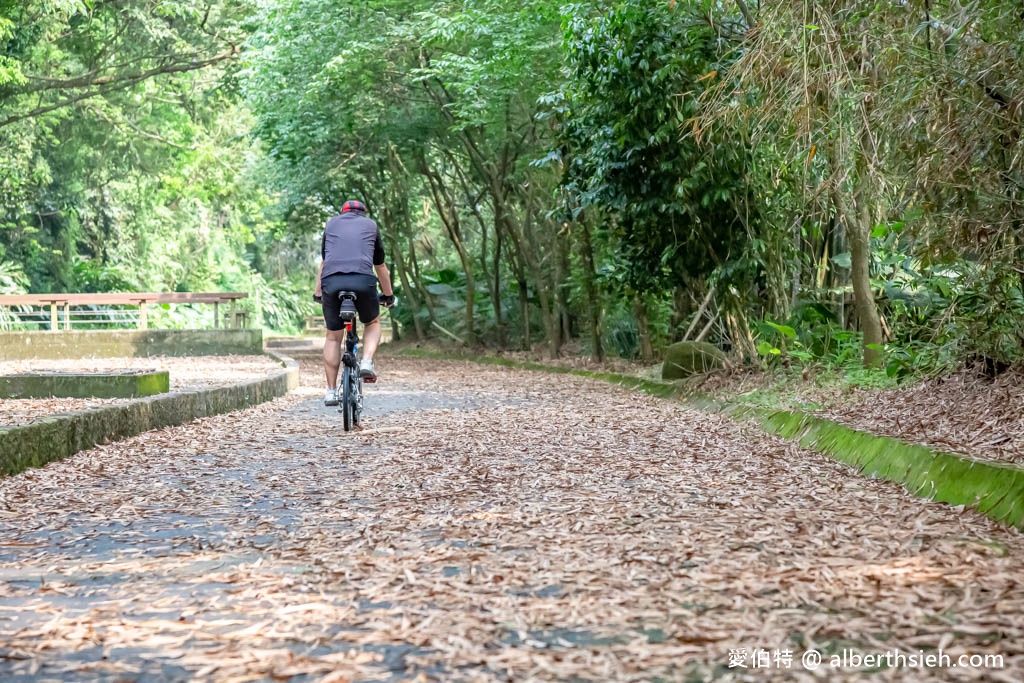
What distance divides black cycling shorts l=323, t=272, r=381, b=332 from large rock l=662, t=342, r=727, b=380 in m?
4.57

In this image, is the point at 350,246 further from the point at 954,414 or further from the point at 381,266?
the point at 954,414

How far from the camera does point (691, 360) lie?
486 inches

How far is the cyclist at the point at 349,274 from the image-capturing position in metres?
8.59

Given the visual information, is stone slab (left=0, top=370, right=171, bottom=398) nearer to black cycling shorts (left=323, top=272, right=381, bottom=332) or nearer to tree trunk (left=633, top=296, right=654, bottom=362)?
black cycling shorts (left=323, top=272, right=381, bottom=332)

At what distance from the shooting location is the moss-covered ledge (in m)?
4.51

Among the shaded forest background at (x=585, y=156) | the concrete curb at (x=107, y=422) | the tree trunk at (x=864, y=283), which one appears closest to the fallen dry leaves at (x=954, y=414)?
the shaded forest background at (x=585, y=156)

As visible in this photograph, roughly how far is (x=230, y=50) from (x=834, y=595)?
940 inches

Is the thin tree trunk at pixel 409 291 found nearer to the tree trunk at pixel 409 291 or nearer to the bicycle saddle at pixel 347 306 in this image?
the tree trunk at pixel 409 291

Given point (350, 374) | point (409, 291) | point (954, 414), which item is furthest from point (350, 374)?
point (409, 291)

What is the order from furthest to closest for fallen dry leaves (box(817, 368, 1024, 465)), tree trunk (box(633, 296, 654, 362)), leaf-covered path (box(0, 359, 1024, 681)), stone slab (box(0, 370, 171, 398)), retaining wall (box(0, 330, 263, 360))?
retaining wall (box(0, 330, 263, 360)) → tree trunk (box(633, 296, 654, 362)) → stone slab (box(0, 370, 171, 398)) → fallen dry leaves (box(817, 368, 1024, 465)) → leaf-covered path (box(0, 359, 1024, 681))

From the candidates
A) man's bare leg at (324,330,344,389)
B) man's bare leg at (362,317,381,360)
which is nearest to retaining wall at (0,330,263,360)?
man's bare leg at (324,330,344,389)

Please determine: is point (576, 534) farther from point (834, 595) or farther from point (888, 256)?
point (888, 256)

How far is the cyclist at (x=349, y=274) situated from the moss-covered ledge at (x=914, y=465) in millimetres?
3243

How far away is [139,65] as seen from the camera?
24.7 m
